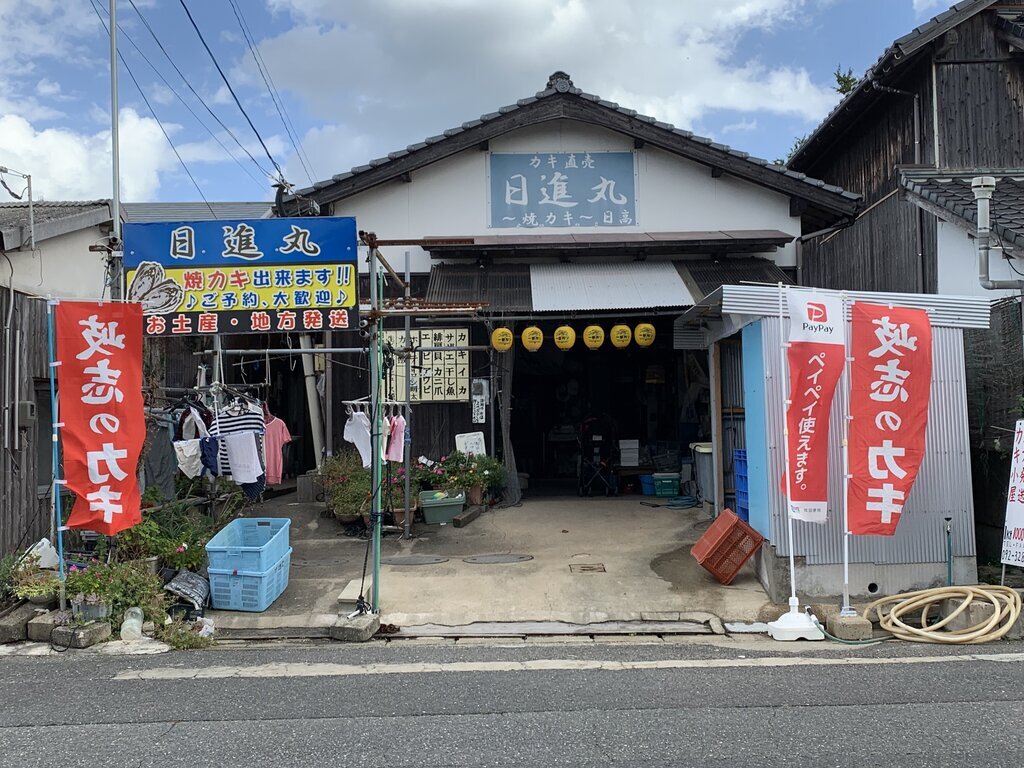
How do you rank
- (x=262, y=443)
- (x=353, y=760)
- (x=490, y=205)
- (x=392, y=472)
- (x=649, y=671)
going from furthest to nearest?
1. (x=490, y=205)
2. (x=392, y=472)
3. (x=262, y=443)
4. (x=649, y=671)
5. (x=353, y=760)

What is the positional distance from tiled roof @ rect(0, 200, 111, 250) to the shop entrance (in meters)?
8.07

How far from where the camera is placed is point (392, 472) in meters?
11.9

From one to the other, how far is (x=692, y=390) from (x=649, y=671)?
29.4 ft

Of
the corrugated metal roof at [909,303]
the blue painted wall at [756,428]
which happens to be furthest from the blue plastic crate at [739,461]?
the corrugated metal roof at [909,303]

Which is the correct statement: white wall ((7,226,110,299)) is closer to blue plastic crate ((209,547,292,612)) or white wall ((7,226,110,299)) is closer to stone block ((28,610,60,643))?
stone block ((28,610,60,643))

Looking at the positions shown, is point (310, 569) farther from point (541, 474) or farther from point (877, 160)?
point (877, 160)

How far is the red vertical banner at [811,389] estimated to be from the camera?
7.61 meters

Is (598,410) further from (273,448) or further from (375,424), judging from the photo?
(375,424)

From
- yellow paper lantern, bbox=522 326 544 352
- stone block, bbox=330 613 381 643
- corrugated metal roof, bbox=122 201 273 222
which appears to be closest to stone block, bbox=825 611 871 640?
stone block, bbox=330 613 381 643

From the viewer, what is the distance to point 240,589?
8.01 m

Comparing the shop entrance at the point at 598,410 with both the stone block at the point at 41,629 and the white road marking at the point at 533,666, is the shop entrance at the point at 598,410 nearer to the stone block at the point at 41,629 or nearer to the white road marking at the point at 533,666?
the white road marking at the point at 533,666

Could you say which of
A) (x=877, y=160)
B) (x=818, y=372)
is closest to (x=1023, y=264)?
(x=818, y=372)

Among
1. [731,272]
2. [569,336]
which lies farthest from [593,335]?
[731,272]

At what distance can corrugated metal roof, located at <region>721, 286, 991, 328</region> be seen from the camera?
8.28 metres
